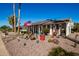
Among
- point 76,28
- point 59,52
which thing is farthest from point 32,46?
point 76,28

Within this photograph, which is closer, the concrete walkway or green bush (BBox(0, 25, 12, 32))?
the concrete walkway

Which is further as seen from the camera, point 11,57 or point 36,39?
point 36,39

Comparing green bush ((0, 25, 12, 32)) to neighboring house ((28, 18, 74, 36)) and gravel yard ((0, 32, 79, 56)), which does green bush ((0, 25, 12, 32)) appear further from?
neighboring house ((28, 18, 74, 36))

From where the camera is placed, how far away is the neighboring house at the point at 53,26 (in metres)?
5.06

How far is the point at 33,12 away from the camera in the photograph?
5082 mm

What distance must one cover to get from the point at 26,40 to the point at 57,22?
0.72 metres

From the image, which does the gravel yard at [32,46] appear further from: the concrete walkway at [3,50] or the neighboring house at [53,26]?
the neighboring house at [53,26]

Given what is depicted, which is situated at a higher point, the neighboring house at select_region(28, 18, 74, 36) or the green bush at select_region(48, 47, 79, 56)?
the neighboring house at select_region(28, 18, 74, 36)

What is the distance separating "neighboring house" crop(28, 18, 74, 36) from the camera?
16.6 ft

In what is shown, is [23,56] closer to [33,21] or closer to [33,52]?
[33,52]

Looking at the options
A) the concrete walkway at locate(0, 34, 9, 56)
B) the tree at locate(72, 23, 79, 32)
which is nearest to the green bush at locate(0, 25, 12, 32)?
the concrete walkway at locate(0, 34, 9, 56)

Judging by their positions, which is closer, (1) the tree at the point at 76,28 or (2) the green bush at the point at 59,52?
(2) the green bush at the point at 59,52

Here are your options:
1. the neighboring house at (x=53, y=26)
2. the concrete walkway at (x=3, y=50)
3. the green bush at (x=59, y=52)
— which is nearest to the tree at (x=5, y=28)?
the concrete walkway at (x=3, y=50)

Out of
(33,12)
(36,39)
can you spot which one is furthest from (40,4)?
(36,39)
